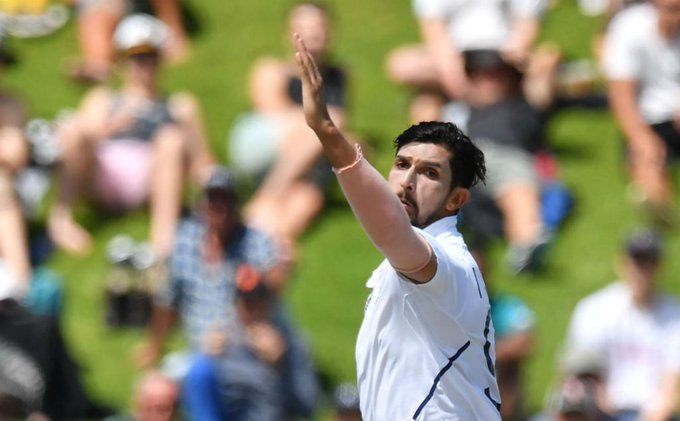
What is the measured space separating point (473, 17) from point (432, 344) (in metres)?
5.70

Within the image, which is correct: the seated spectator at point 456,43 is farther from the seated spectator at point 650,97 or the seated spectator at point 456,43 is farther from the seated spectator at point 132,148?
the seated spectator at point 132,148

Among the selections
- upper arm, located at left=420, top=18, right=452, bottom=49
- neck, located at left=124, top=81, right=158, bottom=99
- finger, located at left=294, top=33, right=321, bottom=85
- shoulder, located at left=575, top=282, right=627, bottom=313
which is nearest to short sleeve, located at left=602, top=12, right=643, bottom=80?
upper arm, located at left=420, top=18, right=452, bottom=49

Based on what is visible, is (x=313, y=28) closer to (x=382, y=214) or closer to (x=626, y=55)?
(x=626, y=55)

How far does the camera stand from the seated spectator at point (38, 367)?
730 cm

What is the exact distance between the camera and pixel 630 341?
7430mm

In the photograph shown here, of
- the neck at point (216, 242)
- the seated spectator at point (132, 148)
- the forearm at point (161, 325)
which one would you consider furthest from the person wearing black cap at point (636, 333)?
the seated spectator at point (132, 148)

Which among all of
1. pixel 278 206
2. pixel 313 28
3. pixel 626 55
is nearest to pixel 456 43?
pixel 313 28

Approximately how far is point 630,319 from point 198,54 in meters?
4.37

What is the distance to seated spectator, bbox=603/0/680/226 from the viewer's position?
8492 millimetres

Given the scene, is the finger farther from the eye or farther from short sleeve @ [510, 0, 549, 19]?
short sleeve @ [510, 0, 549, 19]

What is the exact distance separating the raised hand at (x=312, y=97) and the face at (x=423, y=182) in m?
0.31

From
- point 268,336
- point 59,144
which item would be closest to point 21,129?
point 59,144

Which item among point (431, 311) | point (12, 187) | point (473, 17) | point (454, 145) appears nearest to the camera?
point (431, 311)

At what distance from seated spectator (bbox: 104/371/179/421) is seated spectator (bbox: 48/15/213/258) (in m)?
1.45
